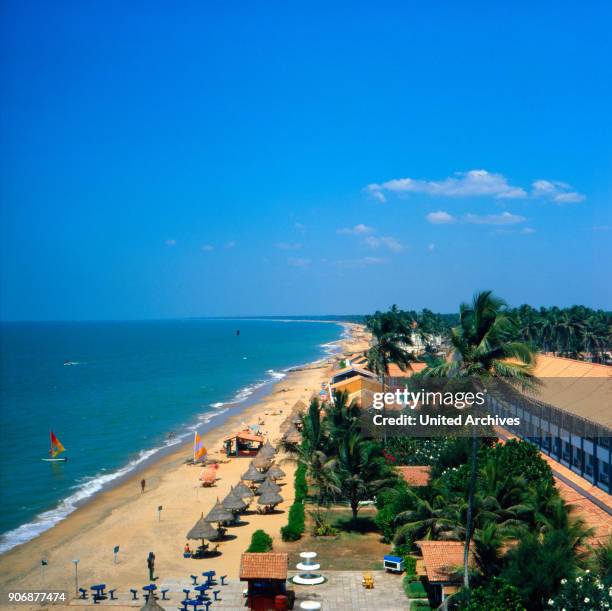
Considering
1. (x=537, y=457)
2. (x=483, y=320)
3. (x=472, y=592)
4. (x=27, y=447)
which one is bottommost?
(x=27, y=447)

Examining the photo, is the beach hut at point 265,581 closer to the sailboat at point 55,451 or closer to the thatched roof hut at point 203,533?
the thatched roof hut at point 203,533

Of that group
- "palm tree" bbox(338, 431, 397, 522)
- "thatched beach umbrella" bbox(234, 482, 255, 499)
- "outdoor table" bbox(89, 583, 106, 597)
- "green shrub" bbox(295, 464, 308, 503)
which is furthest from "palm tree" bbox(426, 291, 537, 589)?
"thatched beach umbrella" bbox(234, 482, 255, 499)

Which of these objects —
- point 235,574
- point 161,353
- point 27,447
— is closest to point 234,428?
point 27,447

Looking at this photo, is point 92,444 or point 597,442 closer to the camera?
point 597,442

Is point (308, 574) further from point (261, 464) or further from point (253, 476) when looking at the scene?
point (261, 464)

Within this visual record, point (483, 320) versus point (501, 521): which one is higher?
point (483, 320)

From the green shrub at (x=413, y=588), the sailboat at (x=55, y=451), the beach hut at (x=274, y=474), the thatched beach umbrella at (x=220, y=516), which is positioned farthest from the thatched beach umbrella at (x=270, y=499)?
the sailboat at (x=55, y=451)

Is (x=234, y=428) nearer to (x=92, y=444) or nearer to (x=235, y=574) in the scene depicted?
(x=92, y=444)

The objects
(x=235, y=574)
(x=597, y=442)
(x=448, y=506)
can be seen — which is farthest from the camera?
(x=597, y=442)
